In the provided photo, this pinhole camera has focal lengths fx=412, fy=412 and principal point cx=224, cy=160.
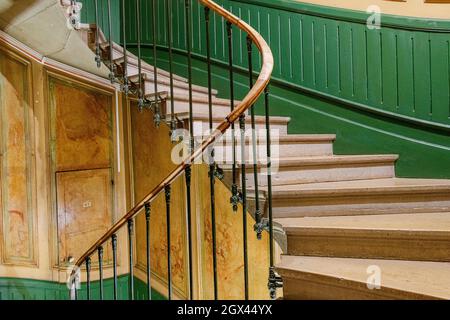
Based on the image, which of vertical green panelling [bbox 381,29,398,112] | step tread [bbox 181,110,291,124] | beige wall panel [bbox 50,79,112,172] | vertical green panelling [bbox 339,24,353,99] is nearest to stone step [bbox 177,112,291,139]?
step tread [bbox 181,110,291,124]

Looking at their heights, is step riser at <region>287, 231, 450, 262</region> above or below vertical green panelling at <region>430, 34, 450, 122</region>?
below

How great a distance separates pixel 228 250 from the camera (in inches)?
153

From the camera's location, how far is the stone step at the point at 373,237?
1.74 m

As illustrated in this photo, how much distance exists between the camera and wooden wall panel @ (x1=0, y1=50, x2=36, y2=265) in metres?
3.95

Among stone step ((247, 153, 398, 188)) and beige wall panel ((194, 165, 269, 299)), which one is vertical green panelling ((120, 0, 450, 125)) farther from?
beige wall panel ((194, 165, 269, 299))

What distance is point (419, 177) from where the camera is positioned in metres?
2.71

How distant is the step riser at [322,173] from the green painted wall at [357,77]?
20cm

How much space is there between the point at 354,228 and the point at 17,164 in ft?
11.3

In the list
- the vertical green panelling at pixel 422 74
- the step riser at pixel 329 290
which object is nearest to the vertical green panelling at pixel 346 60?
the vertical green panelling at pixel 422 74

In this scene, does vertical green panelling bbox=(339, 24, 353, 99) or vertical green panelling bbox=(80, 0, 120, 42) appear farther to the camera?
vertical green panelling bbox=(80, 0, 120, 42)

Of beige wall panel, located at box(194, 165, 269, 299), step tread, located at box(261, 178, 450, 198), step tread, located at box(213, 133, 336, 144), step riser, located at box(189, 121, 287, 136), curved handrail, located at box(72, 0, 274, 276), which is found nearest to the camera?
curved handrail, located at box(72, 0, 274, 276)

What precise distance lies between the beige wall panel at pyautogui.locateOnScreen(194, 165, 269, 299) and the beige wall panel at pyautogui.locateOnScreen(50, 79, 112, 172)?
1.20 meters

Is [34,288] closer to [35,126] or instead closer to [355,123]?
[35,126]

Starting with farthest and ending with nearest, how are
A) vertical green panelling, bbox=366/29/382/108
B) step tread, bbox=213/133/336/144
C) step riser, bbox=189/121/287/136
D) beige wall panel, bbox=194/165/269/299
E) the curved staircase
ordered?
beige wall panel, bbox=194/165/269/299, vertical green panelling, bbox=366/29/382/108, step tread, bbox=213/133/336/144, step riser, bbox=189/121/287/136, the curved staircase
